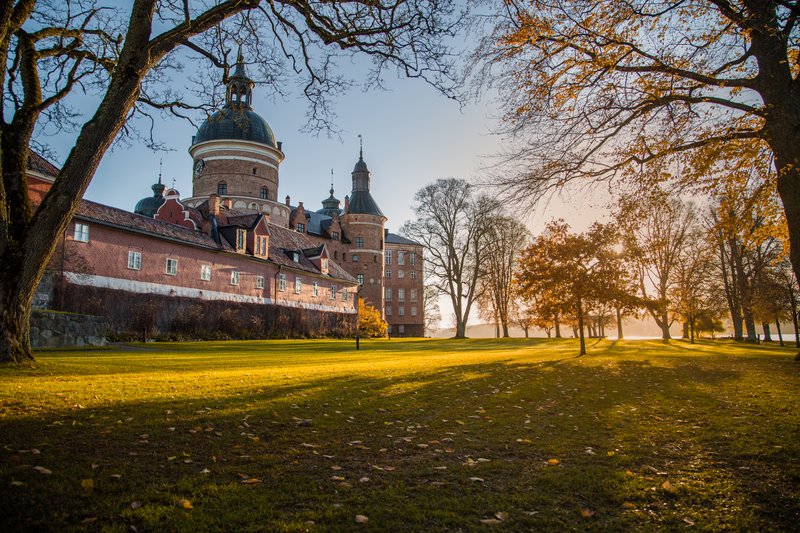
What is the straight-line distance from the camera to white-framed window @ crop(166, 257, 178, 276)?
31.1m

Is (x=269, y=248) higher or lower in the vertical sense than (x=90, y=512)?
higher

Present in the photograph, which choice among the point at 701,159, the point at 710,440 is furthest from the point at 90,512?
the point at 701,159

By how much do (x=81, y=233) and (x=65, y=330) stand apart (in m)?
11.3

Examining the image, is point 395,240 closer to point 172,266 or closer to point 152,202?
point 152,202

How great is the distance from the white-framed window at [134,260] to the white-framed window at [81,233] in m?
2.64

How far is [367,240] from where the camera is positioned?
67.5 meters

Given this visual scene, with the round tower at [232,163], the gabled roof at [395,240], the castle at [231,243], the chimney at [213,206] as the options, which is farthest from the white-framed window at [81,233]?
the gabled roof at [395,240]

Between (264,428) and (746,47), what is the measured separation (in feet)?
36.9

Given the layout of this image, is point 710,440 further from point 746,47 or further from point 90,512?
point 746,47

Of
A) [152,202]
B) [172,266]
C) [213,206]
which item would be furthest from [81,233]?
[152,202]

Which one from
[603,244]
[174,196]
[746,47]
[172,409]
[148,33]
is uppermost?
[174,196]

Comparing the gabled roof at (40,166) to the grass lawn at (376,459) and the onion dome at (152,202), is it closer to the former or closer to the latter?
the grass lawn at (376,459)

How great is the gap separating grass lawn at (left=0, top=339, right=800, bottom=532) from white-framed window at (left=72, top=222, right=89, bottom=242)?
2033 cm

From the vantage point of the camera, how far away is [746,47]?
9.57 metres
